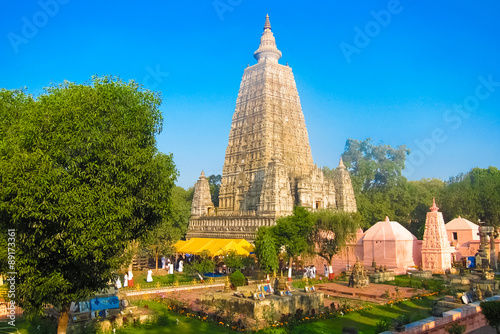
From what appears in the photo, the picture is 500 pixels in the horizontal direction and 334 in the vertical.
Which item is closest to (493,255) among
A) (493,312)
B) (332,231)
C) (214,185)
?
(332,231)

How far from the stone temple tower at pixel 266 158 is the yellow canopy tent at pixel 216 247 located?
568 centimetres

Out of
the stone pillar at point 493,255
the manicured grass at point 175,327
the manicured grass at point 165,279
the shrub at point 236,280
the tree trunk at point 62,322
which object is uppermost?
the stone pillar at point 493,255

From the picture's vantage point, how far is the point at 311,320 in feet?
55.0

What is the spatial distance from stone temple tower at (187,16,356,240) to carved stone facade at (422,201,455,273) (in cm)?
1621

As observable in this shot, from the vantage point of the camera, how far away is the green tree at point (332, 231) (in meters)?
31.7

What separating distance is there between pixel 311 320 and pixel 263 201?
29004 mm

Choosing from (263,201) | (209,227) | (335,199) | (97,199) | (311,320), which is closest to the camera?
(97,199)

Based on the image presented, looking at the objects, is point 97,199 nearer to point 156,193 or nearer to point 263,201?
point 156,193

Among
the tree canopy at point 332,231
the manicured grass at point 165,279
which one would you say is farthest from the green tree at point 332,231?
the manicured grass at point 165,279

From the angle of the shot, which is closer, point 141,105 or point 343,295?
point 141,105

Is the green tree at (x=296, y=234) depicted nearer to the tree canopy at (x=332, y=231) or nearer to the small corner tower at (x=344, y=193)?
the tree canopy at (x=332, y=231)

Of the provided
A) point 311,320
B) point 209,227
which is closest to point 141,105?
point 311,320

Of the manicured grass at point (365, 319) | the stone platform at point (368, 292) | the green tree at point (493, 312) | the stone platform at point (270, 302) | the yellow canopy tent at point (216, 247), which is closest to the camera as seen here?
the green tree at point (493, 312)

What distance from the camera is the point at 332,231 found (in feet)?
105
